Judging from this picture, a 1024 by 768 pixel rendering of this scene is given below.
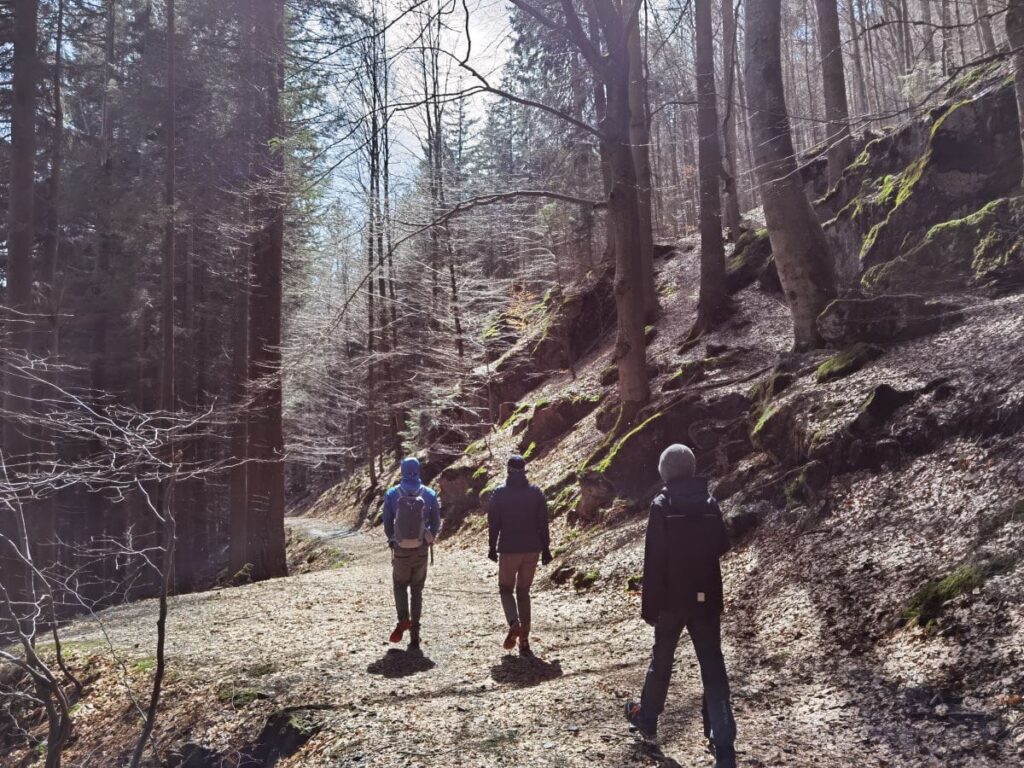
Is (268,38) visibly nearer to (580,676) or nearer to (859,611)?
(580,676)

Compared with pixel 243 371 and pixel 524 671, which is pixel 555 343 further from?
pixel 524 671

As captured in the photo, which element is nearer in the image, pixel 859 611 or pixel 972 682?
pixel 972 682

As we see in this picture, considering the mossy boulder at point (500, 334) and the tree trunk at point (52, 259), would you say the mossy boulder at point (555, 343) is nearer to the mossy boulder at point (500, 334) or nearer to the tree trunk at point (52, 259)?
the mossy boulder at point (500, 334)

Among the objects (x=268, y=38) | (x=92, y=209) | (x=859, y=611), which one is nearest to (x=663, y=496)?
(x=859, y=611)

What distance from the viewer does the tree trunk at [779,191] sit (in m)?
9.73

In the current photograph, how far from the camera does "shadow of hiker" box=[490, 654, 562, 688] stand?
6.03m

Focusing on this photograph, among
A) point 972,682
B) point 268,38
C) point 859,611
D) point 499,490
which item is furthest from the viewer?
point 268,38

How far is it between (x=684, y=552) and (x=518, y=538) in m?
2.83

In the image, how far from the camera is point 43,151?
17.7 m

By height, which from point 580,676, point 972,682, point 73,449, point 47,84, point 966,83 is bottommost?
point 580,676

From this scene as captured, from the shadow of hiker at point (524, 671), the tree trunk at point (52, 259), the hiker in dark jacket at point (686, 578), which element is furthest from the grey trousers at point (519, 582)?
the tree trunk at point (52, 259)

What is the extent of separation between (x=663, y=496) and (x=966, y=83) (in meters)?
12.5

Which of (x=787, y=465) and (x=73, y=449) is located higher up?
(x=73, y=449)

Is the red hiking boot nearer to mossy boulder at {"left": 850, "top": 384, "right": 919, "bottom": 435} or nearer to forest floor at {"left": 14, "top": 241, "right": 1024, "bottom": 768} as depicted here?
forest floor at {"left": 14, "top": 241, "right": 1024, "bottom": 768}
